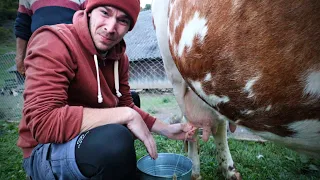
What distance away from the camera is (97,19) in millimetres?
1584

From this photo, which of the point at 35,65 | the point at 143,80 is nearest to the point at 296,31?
the point at 35,65

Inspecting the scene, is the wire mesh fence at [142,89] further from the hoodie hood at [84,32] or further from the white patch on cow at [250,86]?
the white patch on cow at [250,86]

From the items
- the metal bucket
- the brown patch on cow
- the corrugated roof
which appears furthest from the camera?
the corrugated roof

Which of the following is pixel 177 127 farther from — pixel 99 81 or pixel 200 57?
pixel 200 57

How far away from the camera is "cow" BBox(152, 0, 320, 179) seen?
86 cm

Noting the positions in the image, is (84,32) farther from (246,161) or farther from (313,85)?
(246,161)

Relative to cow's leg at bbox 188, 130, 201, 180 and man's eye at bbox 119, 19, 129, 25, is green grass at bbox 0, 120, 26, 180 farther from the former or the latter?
man's eye at bbox 119, 19, 129, 25

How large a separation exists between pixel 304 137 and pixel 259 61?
1.20 ft

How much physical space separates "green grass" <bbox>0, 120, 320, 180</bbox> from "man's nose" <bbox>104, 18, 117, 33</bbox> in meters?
1.50

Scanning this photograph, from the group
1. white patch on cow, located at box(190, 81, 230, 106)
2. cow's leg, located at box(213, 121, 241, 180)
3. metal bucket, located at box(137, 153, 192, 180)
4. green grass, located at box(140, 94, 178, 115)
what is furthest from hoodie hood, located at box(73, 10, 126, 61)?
green grass, located at box(140, 94, 178, 115)

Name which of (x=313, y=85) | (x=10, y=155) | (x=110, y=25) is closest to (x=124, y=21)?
(x=110, y=25)

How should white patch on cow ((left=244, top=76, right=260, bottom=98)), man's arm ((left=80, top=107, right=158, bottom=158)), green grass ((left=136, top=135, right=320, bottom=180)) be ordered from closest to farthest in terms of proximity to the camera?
white patch on cow ((left=244, top=76, right=260, bottom=98)) < man's arm ((left=80, top=107, right=158, bottom=158)) < green grass ((left=136, top=135, right=320, bottom=180))

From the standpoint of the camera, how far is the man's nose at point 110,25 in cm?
155

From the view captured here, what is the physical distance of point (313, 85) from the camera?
89cm
